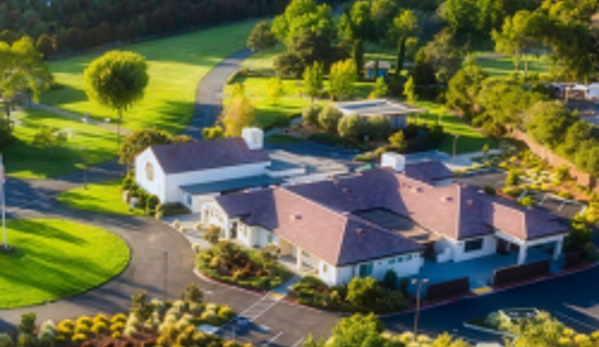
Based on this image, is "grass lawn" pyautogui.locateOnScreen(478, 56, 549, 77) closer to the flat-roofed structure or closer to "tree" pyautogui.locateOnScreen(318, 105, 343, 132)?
the flat-roofed structure

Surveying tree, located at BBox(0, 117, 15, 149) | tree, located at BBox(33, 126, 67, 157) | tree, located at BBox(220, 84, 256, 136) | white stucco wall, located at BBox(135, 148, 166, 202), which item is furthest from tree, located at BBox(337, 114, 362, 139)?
tree, located at BBox(0, 117, 15, 149)

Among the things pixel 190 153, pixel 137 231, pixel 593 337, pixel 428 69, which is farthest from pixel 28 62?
pixel 593 337

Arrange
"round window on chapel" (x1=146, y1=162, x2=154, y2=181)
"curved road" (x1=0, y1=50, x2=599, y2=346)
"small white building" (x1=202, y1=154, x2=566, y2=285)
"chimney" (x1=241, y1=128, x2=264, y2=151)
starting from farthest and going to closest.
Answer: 1. "chimney" (x1=241, y1=128, x2=264, y2=151)
2. "round window on chapel" (x1=146, y1=162, x2=154, y2=181)
3. "small white building" (x1=202, y1=154, x2=566, y2=285)
4. "curved road" (x1=0, y1=50, x2=599, y2=346)

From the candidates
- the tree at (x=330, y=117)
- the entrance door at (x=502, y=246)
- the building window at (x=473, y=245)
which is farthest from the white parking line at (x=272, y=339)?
the tree at (x=330, y=117)

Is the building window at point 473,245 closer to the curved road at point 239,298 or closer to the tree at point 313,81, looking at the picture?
the curved road at point 239,298

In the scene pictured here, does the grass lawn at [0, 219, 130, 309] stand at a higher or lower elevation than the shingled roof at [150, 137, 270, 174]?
lower

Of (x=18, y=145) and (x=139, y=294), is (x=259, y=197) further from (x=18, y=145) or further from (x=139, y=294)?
(x=18, y=145)

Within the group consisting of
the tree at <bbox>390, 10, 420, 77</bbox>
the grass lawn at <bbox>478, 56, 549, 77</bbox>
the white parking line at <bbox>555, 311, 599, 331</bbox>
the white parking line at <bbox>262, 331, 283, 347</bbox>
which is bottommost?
the white parking line at <bbox>555, 311, 599, 331</bbox>
